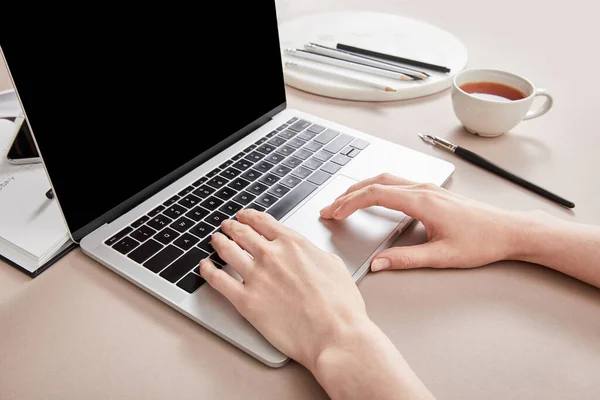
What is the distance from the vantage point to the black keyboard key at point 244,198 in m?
0.69

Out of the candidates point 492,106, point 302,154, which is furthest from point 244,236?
point 492,106

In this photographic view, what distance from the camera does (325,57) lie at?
3.45ft

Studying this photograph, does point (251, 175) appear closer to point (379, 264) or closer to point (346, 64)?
point (379, 264)

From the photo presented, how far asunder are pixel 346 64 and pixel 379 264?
552mm

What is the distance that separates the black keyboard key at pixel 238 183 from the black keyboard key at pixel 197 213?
0.07 meters

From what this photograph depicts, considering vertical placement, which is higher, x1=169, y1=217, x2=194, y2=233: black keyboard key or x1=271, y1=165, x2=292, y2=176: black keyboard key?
x1=169, y1=217, x2=194, y2=233: black keyboard key

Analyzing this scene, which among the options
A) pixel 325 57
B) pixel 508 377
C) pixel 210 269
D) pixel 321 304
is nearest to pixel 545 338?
pixel 508 377

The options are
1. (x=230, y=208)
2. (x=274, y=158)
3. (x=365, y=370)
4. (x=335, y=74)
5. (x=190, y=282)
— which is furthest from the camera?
(x=335, y=74)

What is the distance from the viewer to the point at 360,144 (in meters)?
0.82

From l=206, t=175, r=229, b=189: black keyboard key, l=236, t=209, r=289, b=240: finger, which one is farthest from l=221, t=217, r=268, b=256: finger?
l=206, t=175, r=229, b=189: black keyboard key

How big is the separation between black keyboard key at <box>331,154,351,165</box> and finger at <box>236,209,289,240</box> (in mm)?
188

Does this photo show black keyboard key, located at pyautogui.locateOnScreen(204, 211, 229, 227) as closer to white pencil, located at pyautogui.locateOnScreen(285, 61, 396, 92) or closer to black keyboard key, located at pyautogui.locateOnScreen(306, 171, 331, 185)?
black keyboard key, located at pyautogui.locateOnScreen(306, 171, 331, 185)

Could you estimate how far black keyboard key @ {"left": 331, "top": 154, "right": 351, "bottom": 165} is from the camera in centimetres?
78

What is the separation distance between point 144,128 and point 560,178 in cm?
61
